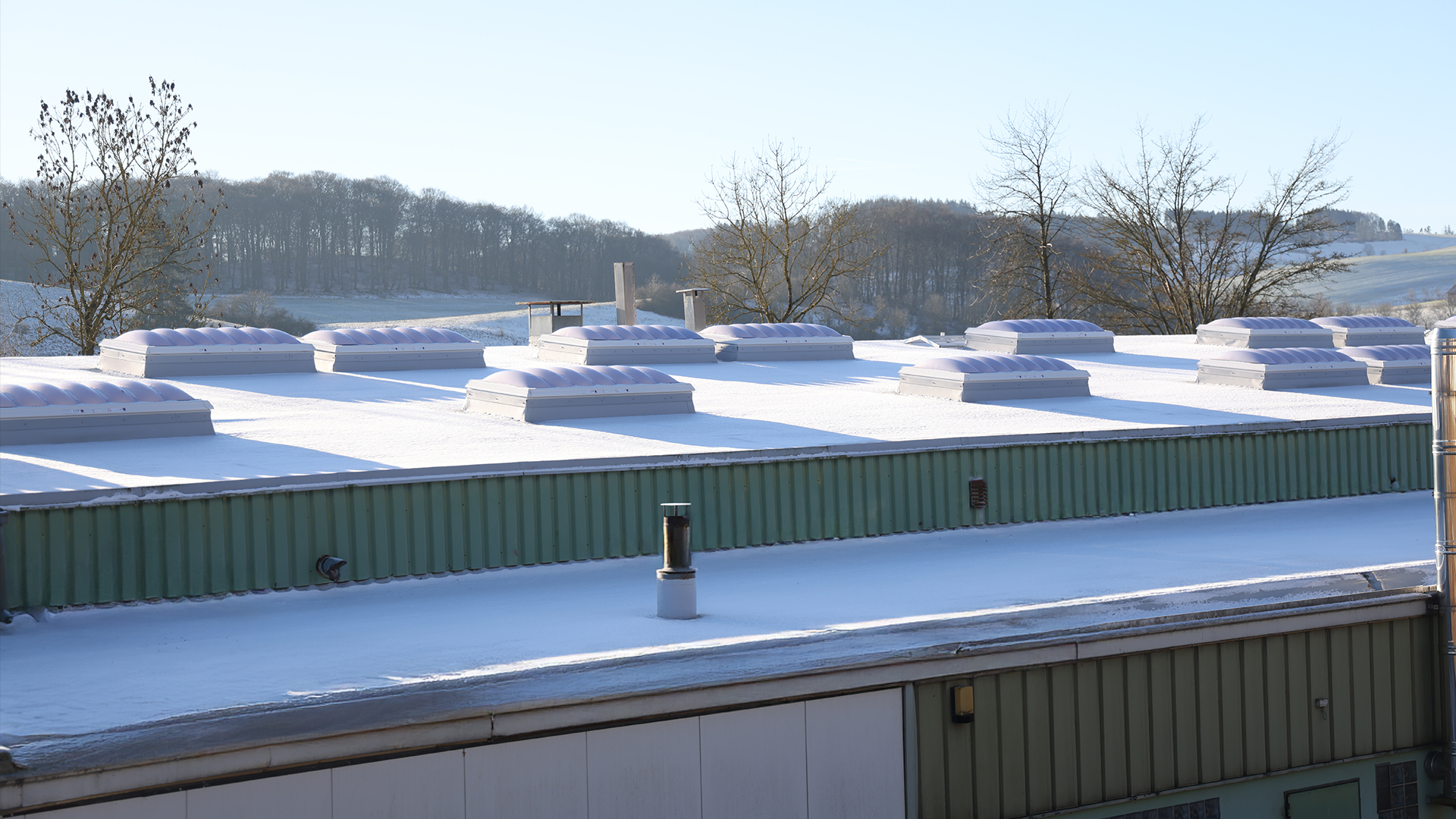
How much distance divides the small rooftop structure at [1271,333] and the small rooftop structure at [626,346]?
11127 millimetres

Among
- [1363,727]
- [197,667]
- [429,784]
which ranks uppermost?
[197,667]

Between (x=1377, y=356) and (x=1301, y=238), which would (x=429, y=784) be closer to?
(x=1377, y=356)

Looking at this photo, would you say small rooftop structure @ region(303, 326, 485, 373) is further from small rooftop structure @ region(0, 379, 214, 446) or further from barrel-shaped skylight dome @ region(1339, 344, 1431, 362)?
barrel-shaped skylight dome @ region(1339, 344, 1431, 362)

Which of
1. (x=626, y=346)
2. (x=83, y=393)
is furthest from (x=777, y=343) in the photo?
(x=83, y=393)

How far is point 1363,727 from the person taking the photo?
376 inches

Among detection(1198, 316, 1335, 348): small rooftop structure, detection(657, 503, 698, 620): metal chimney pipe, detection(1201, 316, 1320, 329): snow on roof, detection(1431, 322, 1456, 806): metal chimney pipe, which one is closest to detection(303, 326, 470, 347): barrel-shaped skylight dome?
detection(657, 503, 698, 620): metal chimney pipe

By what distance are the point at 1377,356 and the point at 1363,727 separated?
40.4 ft

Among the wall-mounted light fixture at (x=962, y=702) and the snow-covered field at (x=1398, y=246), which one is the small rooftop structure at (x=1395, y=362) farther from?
the snow-covered field at (x=1398, y=246)

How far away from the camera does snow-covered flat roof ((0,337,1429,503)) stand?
10141 mm

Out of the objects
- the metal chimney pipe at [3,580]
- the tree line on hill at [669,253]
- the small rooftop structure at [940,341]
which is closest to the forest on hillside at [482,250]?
the tree line on hill at [669,253]

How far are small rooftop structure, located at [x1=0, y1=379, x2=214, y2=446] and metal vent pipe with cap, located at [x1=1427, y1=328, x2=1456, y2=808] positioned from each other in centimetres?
1083

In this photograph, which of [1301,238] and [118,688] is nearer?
[118,688]

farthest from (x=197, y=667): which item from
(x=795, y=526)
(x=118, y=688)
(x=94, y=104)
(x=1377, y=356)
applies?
(x=94, y=104)

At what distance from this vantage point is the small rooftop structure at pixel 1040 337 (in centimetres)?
2248
